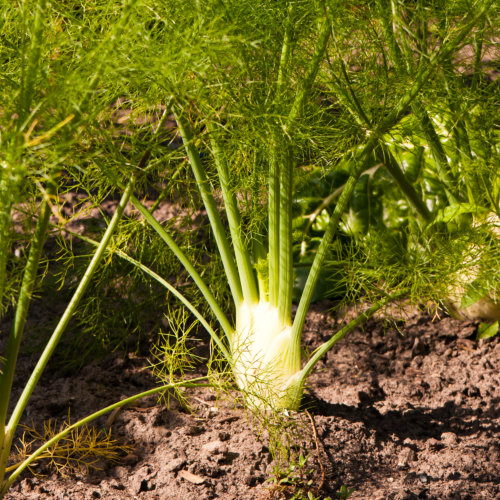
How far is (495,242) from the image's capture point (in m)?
1.57

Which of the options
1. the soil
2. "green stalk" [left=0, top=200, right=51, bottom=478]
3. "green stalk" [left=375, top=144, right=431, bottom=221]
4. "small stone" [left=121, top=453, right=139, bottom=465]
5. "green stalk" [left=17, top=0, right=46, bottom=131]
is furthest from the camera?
"green stalk" [left=375, top=144, right=431, bottom=221]

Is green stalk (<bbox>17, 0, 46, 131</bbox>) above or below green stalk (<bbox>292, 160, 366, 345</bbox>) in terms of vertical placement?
above

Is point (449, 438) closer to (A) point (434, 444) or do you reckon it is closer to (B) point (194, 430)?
(A) point (434, 444)

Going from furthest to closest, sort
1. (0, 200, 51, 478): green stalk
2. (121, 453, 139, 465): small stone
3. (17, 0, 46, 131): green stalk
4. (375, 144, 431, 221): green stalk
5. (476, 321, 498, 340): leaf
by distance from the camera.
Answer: (476, 321, 498, 340): leaf
(375, 144, 431, 221): green stalk
(121, 453, 139, 465): small stone
(0, 200, 51, 478): green stalk
(17, 0, 46, 131): green stalk

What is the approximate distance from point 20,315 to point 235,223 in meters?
0.51

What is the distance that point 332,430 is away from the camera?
1400 mm

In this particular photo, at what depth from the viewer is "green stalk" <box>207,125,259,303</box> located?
136cm

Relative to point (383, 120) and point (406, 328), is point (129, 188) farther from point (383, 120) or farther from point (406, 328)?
point (406, 328)

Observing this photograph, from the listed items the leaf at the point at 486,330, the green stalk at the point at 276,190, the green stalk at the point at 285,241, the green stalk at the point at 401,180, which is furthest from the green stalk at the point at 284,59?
the leaf at the point at 486,330

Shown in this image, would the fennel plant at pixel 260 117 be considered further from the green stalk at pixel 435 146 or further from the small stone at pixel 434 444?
the small stone at pixel 434 444

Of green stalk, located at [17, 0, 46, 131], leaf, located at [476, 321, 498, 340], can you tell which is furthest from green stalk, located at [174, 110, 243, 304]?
leaf, located at [476, 321, 498, 340]

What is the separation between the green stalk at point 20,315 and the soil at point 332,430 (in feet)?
0.50

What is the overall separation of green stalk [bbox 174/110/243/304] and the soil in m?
0.27

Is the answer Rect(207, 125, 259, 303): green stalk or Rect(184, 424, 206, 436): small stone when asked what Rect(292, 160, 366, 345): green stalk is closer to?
Rect(207, 125, 259, 303): green stalk
